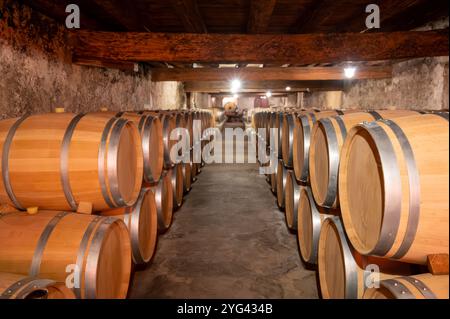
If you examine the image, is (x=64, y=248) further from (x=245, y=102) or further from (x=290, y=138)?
(x=245, y=102)

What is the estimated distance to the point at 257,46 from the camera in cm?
402

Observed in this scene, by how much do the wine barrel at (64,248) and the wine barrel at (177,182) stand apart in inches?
103

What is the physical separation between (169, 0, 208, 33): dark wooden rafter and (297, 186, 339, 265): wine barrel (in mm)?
2512

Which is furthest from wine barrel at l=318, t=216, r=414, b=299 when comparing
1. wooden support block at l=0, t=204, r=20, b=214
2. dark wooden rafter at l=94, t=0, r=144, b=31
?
dark wooden rafter at l=94, t=0, r=144, b=31

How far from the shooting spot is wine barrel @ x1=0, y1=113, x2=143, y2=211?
226cm

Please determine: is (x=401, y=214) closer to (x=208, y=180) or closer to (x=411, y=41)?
(x=411, y=41)

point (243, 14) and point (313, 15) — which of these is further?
point (243, 14)

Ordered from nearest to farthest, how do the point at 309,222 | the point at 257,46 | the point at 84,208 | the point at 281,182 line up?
the point at 84,208 → the point at 309,222 → the point at 257,46 → the point at 281,182

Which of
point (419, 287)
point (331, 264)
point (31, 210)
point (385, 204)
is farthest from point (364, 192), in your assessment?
point (31, 210)

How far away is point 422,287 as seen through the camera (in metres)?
1.32

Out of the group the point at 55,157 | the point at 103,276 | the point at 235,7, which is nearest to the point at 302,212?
the point at 103,276

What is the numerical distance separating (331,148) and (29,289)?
200cm

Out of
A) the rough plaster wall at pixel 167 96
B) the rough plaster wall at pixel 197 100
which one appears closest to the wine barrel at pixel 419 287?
the rough plaster wall at pixel 167 96

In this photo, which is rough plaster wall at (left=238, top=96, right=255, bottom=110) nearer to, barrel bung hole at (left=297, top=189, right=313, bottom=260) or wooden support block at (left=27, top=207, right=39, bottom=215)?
barrel bung hole at (left=297, top=189, right=313, bottom=260)
